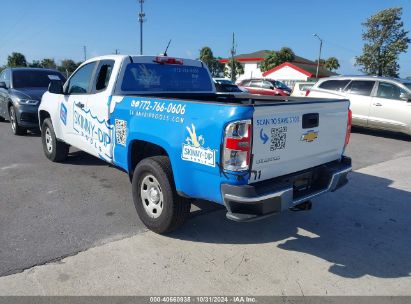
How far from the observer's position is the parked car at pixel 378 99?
9.78m

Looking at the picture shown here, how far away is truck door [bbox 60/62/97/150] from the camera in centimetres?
504

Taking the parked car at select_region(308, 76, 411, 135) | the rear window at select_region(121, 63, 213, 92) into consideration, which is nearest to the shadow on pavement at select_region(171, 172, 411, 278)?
the rear window at select_region(121, 63, 213, 92)

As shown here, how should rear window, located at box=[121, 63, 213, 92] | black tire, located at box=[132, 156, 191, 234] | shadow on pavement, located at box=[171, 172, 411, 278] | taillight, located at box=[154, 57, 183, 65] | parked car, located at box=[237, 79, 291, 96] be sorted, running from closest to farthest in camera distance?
shadow on pavement, located at box=[171, 172, 411, 278], black tire, located at box=[132, 156, 191, 234], rear window, located at box=[121, 63, 213, 92], taillight, located at box=[154, 57, 183, 65], parked car, located at box=[237, 79, 291, 96]

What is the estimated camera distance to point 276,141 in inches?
125

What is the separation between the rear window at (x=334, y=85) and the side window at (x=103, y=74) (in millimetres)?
8463

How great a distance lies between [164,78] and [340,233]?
299 cm

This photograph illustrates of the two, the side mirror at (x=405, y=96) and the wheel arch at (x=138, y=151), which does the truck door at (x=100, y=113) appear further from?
the side mirror at (x=405, y=96)

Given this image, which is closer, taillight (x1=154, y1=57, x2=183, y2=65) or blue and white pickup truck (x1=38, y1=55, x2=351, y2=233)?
blue and white pickup truck (x1=38, y1=55, x2=351, y2=233)

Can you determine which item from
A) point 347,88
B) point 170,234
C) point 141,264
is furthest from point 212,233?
point 347,88

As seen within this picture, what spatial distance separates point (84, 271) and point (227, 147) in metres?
1.67

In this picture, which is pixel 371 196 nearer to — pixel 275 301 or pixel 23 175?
pixel 275 301

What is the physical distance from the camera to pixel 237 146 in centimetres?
292

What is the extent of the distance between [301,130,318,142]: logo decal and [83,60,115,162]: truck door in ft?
7.45

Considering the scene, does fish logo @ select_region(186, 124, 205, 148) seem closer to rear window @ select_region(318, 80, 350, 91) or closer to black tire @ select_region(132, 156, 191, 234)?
black tire @ select_region(132, 156, 191, 234)
